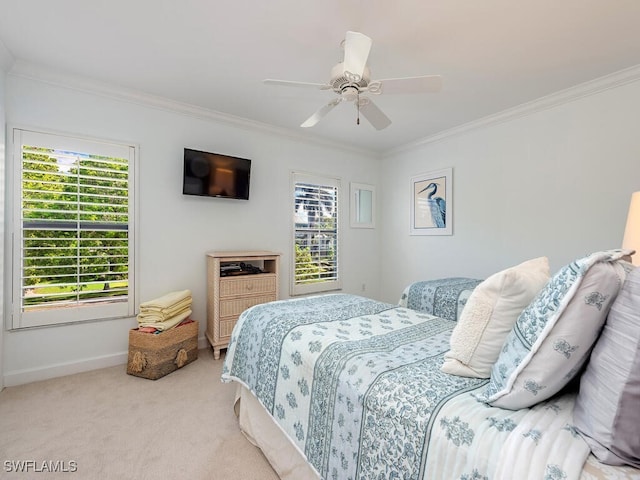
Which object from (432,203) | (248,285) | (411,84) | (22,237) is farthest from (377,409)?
(432,203)

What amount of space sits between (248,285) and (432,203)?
2691 millimetres

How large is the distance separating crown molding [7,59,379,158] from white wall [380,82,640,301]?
6.75 ft

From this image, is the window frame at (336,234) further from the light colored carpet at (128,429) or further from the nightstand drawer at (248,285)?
the light colored carpet at (128,429)

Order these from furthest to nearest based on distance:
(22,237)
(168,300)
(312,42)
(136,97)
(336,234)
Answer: (336,234) → (136,97) → (168,300) → (22,237) → (312,42)

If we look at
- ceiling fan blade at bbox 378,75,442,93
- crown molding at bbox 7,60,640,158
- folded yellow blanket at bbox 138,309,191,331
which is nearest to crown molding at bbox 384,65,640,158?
crown molding at bbox 7,60,640,158

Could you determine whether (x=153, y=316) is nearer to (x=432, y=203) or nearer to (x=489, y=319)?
(x=489, y=319)

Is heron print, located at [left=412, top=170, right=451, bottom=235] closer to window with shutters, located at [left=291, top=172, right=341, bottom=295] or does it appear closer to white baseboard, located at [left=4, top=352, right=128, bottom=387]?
window with shutters, located at [left=291, top=172, right=341, bottom=295]

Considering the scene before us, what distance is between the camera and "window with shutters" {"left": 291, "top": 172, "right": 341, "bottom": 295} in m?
4.07

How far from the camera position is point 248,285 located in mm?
3207

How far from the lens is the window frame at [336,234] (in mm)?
4016

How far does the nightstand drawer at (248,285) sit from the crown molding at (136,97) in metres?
1.81

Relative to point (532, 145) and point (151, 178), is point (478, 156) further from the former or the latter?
point (151, 178)

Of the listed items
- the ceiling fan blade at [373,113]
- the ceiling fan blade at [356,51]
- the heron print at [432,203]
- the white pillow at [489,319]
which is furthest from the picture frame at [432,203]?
the white pillow at [489,319]

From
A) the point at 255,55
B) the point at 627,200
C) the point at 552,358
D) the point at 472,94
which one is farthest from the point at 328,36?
the point at 627,200
